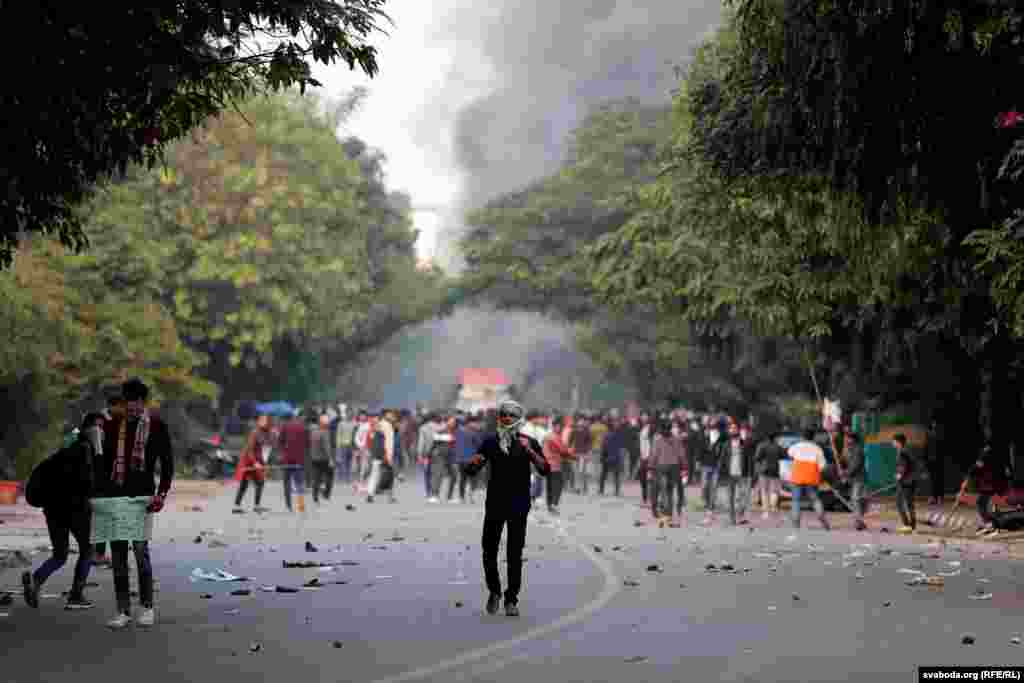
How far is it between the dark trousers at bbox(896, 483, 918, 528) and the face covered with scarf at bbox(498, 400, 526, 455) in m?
15.4

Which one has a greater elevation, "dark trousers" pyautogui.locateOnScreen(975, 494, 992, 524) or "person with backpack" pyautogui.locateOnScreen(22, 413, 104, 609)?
"dark trousers" pyautogui.locateOnScreen(975, 494, 992, 524)

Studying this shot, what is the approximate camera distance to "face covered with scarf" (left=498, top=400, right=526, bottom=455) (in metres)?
13.6

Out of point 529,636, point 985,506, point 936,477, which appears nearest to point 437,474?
point 936,477

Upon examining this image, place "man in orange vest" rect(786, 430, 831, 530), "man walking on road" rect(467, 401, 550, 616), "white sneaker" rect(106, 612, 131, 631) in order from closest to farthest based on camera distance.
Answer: "white sneaker" rect(106, 612, 131, 631) < "man walking on road" rect(467, 401, 550, 616) < "man in orange vest" rect(786, 430, 831, 530)

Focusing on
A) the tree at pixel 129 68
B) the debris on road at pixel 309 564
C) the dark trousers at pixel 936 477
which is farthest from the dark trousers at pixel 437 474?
the tree at pixel 129 68

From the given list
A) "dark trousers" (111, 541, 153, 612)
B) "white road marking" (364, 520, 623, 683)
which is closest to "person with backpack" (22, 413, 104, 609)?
"dark trousers" (111, 541, 153, 612)

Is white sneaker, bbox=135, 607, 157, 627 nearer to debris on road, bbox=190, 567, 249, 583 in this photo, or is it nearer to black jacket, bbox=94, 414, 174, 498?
black jacket, bbox=94, 414, 174, 498

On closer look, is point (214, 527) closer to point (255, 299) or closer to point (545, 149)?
point (255, 299)

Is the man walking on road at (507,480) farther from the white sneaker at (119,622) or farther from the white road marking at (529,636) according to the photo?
the white sneaker at (119,622)

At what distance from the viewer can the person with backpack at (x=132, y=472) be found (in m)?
12.3

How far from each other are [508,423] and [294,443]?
17.2 m

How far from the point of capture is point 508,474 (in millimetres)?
13609

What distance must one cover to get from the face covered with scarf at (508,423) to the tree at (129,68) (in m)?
2.79

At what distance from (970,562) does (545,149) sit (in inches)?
3771
